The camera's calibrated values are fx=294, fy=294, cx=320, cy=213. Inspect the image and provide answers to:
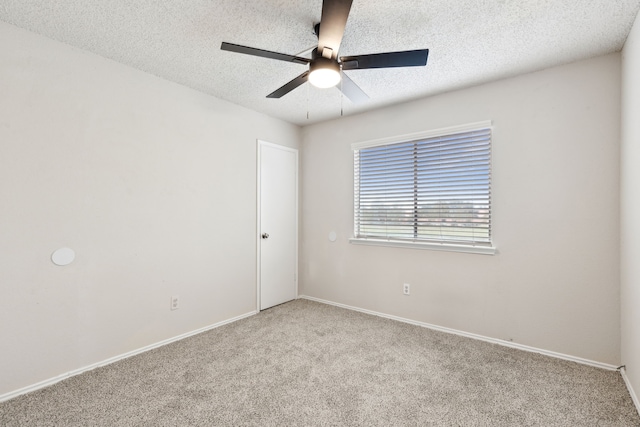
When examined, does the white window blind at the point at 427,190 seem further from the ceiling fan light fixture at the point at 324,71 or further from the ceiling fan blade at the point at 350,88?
the ceiling fan light fixture at the point at 324,71

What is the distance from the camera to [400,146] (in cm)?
335

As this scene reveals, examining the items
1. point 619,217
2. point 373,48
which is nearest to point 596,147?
point 619,217

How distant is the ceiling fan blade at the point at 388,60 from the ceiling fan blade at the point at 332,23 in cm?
12

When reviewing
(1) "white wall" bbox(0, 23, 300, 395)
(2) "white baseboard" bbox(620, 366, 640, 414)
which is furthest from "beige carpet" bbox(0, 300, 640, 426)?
(1) "white wall" bbox(0, 23, 300, 395)

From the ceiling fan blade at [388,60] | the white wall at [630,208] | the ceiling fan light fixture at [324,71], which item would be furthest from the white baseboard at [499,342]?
the ceiling fan light fixture at [324,71]

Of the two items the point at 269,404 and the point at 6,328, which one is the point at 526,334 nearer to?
the point at 269,404

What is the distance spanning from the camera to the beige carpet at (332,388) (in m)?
1.75

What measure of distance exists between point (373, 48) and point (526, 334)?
2.74 meters

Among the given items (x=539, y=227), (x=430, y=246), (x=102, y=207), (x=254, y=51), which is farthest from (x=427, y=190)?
(x=102, y=207)

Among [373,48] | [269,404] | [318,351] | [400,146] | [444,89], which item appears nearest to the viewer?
[269,404]

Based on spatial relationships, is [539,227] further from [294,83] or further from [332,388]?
[294,83]

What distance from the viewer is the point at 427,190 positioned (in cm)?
314

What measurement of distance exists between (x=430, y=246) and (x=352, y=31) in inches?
84.4

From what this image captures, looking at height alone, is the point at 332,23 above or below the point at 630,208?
above
